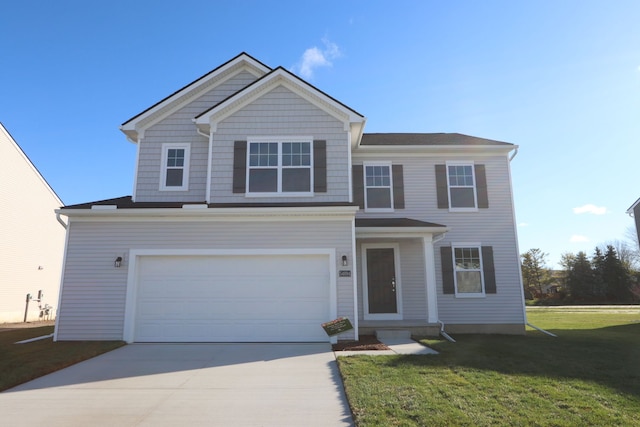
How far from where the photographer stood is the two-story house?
9.56m

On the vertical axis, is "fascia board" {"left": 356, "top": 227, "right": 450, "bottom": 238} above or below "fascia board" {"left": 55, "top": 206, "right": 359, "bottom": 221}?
below

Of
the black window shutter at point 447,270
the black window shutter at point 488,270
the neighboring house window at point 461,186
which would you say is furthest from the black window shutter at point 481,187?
the black window shutter at point 447,270

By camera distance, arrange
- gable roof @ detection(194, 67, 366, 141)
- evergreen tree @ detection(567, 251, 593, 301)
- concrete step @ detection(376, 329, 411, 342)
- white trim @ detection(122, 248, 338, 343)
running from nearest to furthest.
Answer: white trim @ detection(122, 248, 338, 343)
concrete step @ detection(376, 329, 411, 342)
gable roof @ detection(194, 67, 366, 141)
evergreen tree @ detection(567, 251, 593, 301)

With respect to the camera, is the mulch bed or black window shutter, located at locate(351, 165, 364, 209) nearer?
the mulch bed

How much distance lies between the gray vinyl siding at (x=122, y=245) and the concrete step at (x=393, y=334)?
1735 mm

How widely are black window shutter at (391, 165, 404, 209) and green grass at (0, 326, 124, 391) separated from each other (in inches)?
341

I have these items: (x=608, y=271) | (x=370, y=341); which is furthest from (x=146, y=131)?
(x=608, y=271)

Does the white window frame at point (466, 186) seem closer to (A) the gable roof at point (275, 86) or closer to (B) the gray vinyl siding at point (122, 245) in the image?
(A) the gable roof at point (275, 86)

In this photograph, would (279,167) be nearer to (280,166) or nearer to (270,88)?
(280,166)

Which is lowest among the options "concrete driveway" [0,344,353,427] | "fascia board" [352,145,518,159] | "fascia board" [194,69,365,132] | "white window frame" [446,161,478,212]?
"concrete driveway" [0,344,353,427]

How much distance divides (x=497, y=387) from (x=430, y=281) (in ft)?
18.5

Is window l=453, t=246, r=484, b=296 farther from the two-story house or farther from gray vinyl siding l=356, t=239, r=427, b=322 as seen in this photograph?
gray vinyl siding l=356, t=239, r=427, b=322

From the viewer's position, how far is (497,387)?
5309 millimetres

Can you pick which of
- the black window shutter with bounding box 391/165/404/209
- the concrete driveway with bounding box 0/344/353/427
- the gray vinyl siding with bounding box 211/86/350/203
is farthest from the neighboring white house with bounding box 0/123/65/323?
the black window shutter with bounding box 391/165/404/209
